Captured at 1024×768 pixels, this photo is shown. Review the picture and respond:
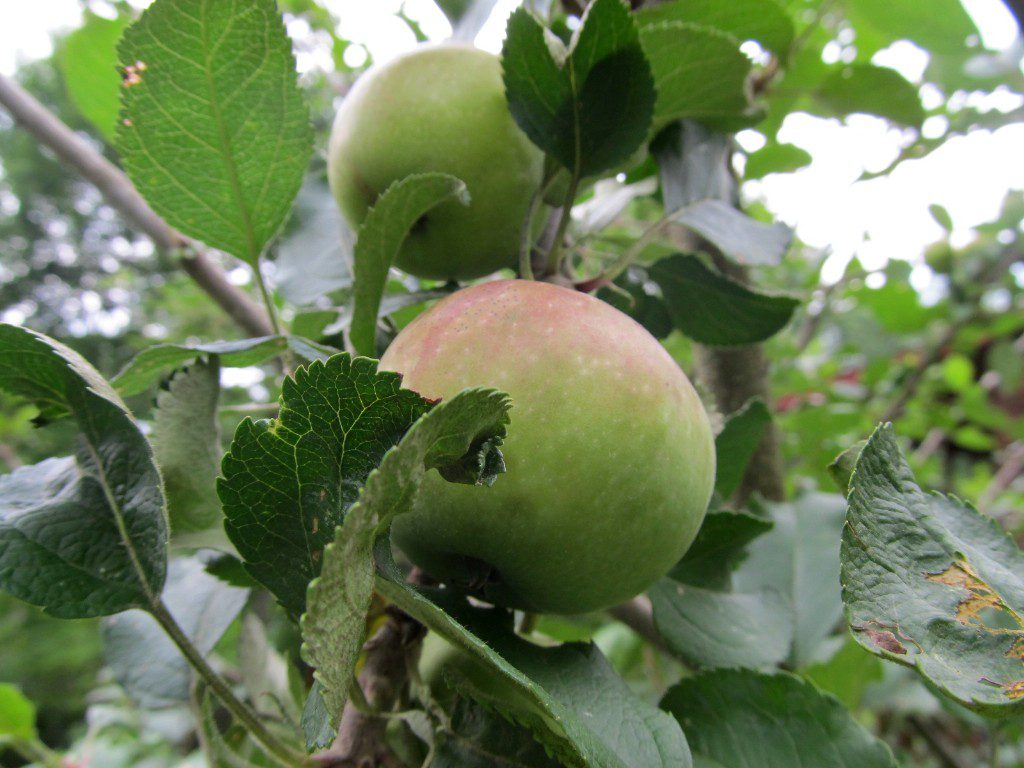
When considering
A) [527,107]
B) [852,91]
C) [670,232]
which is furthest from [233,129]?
[852,91]

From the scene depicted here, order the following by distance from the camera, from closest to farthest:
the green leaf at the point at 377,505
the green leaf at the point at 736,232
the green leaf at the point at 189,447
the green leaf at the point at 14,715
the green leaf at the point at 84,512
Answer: the green leaf at the point at 377,505 < the green leaf at the point at 84,512 < the green leaf at the point at 189,447 < the green leaf at the point at 736,232 < the green leaf at the point at 14,715

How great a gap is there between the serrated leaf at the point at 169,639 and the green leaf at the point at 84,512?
196mm

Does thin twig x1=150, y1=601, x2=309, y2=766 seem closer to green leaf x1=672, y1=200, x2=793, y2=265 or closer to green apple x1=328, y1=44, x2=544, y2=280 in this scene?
green apple x1=328, y1=44, x2=544, y2=280

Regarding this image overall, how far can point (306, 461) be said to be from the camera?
1.06ft

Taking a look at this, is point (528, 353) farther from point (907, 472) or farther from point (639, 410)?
point (907, 472)

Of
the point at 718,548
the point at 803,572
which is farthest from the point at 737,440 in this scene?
the point at 803,572

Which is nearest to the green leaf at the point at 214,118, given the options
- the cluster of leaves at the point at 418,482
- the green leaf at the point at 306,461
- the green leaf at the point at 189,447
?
the cluster of leaves at the point at 418,482

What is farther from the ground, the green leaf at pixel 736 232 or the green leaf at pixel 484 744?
the green leaf at pixel 736 232

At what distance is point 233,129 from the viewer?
47cm

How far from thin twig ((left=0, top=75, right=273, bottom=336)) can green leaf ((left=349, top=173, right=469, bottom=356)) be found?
0.44 metres

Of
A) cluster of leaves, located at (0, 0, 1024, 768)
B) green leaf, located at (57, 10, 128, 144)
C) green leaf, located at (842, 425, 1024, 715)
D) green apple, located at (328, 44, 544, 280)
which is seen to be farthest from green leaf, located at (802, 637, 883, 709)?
green leaf, located at (57, 10, 128, 144)

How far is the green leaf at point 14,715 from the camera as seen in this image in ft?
3.04

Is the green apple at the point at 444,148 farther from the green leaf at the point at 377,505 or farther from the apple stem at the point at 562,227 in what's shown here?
the green leaf at the point at 377,505

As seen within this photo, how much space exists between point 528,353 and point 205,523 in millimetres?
253
